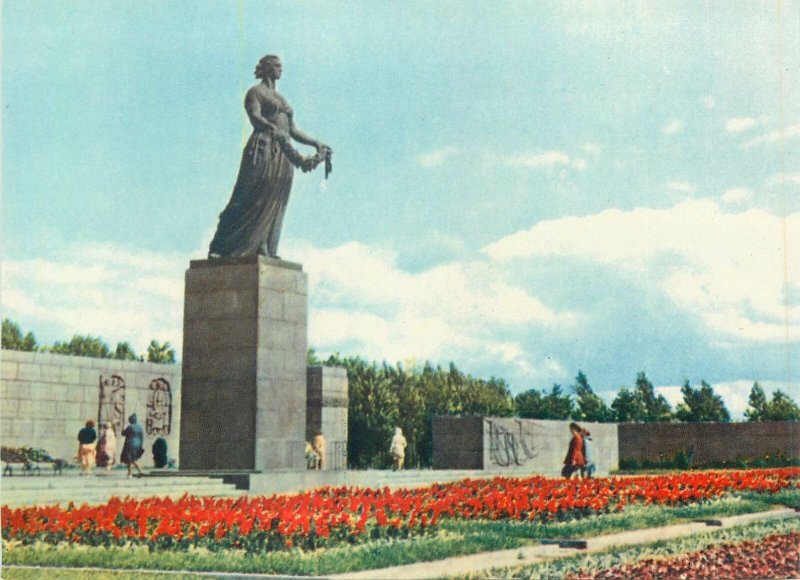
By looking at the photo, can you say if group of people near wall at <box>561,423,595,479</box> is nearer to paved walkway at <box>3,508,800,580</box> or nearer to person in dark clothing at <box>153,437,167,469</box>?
paved walkway at <box>3,508,800,580</box>

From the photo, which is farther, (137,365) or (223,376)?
(137,365)

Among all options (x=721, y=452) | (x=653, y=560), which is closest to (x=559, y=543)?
(x=653, y=560)

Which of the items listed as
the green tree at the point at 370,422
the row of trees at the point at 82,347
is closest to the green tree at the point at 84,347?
the row of trees at the point at 82,347

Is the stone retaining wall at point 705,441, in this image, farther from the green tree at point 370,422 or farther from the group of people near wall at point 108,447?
the group of people near wall at point 108,447

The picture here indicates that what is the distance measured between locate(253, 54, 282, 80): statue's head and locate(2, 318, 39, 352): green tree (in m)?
35.2

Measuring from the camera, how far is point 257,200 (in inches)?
763

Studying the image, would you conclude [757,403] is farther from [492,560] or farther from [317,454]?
[492,560]

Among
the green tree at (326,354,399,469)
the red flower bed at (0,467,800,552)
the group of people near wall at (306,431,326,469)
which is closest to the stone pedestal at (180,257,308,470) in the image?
the red flower bed at (0,467,800,552)

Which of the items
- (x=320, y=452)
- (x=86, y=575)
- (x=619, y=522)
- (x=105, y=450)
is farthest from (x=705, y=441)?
(x=86, y=575)

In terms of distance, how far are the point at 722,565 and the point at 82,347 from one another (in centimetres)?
4645

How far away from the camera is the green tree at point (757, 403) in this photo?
45625 mm

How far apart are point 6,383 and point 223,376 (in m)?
9.39

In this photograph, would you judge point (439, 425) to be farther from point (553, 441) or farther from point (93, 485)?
point (93, 485)

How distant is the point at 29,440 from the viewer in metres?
26.3
